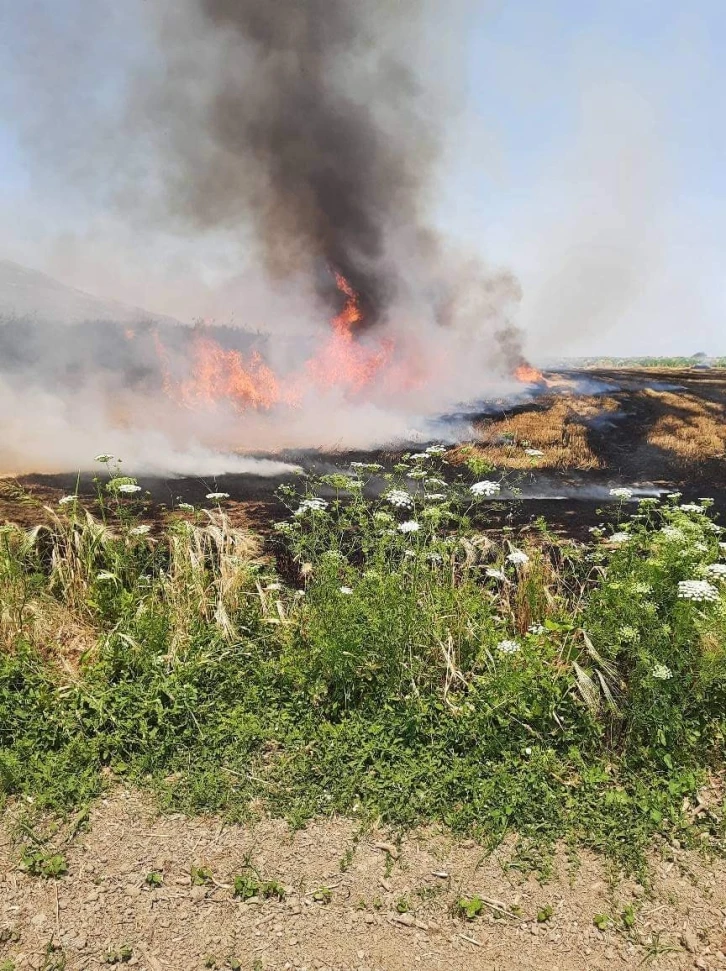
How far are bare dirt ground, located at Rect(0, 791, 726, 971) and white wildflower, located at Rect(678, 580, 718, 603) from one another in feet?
4.77

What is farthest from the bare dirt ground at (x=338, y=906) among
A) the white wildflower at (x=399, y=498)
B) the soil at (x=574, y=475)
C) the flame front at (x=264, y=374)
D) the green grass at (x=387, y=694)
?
the flame front at (x=264, y=374)

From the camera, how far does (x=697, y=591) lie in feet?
12.6

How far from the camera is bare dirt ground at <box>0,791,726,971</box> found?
2947mm

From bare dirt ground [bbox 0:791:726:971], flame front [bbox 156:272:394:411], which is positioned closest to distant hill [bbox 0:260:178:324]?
flame front [bbox 156:272:394:411]

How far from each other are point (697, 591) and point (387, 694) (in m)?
2.20

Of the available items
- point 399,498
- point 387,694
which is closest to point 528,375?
point 399,498

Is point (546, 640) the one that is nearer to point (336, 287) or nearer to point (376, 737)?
point (376, 737)

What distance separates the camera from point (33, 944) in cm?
299

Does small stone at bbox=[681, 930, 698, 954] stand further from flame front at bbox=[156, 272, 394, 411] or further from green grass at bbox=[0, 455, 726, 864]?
flame front at bbox=[156, 272, 394, 411]

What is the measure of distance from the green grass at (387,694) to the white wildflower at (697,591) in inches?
8.0

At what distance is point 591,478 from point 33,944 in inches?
346

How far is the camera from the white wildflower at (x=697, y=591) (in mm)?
3785

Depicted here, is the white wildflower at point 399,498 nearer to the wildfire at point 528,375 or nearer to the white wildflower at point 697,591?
the white wildflower at point 697,591

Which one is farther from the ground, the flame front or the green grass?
the flame front
